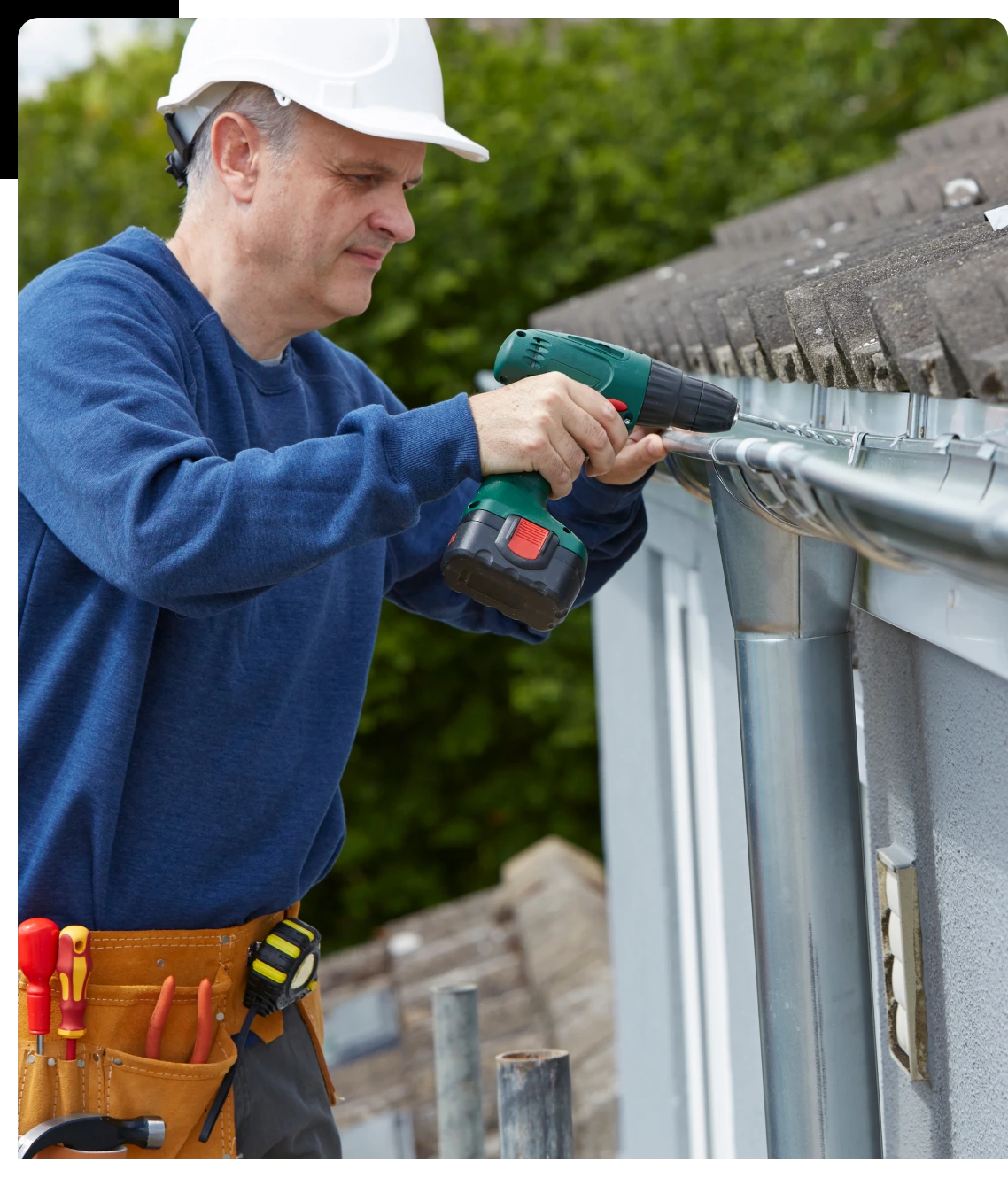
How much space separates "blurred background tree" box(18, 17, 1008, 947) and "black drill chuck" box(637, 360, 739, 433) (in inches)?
281

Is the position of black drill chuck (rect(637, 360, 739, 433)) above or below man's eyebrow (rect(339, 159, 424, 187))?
below

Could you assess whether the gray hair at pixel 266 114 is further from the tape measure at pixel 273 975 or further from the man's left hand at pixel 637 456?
the tape measure at pixel 273 975

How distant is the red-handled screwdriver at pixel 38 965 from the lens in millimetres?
1894

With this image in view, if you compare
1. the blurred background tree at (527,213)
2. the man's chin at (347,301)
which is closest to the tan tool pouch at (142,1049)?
the man's chin at (347,301)

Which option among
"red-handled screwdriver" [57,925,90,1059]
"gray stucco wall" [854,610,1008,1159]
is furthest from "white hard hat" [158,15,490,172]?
"red-handled screwdriver" [57,925,90,1059]

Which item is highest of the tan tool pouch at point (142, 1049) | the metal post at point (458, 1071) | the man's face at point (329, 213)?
the man's face at point (329, 213)

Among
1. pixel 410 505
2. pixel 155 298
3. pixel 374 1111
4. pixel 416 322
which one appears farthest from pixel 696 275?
pixel 416 322

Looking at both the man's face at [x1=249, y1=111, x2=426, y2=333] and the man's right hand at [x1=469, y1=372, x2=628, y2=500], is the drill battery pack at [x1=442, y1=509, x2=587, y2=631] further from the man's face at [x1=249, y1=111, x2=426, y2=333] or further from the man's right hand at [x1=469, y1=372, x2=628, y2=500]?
the man's face at [x1=249, y1=111, x2=426, y2=333]

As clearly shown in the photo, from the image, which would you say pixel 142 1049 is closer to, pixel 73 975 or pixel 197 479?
pixel 73 975

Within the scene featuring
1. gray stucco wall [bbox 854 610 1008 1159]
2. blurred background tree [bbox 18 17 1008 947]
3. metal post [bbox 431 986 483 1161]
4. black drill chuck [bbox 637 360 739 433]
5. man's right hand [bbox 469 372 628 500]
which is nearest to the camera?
gray stucco wall [bbox 854 610 1008 1159]

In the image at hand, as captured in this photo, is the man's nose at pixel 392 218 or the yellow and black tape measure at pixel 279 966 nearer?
the man's nose at pixel 392 218

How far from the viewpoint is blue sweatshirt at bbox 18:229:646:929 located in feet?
5.10

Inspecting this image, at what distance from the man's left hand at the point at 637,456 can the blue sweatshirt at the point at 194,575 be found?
0.07m

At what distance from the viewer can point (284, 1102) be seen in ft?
7.23
